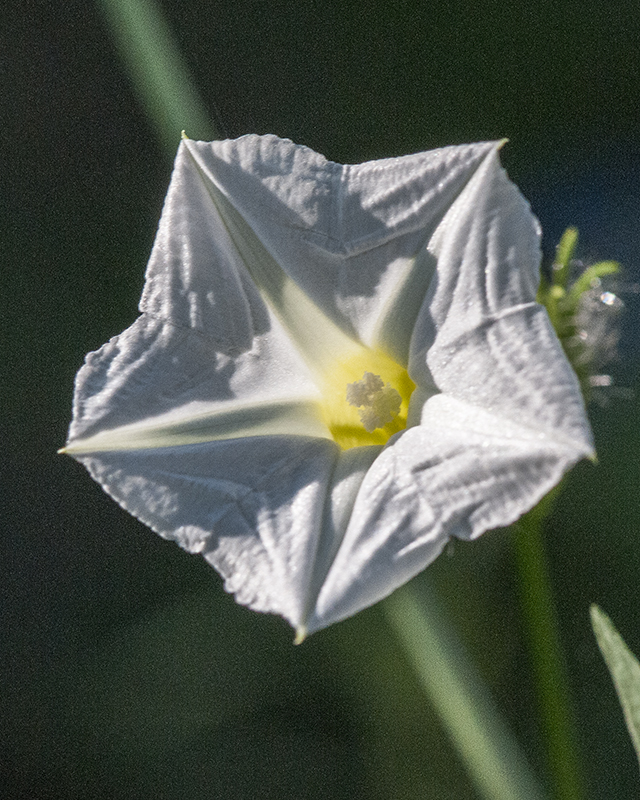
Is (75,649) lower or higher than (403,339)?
lower

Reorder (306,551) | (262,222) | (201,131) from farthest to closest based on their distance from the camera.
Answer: (201,131)
(262,222)
(306,551)

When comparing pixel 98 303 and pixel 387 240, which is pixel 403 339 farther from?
pixel 98 303

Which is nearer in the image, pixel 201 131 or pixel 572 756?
pixel 572 756

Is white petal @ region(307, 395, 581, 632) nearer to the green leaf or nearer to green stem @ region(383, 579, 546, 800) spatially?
the green leaf

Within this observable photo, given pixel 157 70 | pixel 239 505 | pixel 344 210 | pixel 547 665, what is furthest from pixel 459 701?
pixel 157 70

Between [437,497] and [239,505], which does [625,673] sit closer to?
[437,497]

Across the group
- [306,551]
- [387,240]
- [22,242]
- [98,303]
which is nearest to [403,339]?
[387,240]

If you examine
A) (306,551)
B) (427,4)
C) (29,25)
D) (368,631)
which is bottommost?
(368,631)

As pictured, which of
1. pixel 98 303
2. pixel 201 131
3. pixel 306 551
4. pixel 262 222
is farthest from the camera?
pixel 98 303

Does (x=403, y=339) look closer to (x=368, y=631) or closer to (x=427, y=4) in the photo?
(x=368, y=631)
